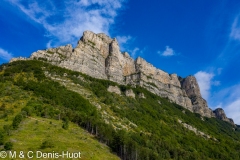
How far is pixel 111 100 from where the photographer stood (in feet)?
474

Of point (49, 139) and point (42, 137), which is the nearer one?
point (49, 139)

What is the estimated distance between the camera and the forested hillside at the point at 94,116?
75188mm

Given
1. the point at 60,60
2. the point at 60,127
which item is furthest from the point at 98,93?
the point at 60,127

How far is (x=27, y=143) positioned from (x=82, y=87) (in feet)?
305

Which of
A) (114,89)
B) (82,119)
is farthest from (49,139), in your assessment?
(114,89)

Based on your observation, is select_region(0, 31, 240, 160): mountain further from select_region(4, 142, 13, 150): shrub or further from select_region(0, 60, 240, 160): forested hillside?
select_region(4, 142, 13, 150): shrub

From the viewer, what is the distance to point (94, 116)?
4141 inches

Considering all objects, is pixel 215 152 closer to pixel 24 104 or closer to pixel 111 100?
pixel 111 100

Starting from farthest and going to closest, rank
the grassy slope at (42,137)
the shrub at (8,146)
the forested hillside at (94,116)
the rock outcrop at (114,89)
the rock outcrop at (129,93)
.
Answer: the rock outcrop at (129,93) < the rock outcrop at (114,89) < the forested hillside at (94,116) < the grassy slope at (42,137) < the shrub at (8,146)

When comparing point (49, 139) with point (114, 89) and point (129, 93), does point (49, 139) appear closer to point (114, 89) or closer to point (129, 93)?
point (114, 89)

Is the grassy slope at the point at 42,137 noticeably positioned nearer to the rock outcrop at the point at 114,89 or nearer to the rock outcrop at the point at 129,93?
the rock outcrop at the point at 114,89

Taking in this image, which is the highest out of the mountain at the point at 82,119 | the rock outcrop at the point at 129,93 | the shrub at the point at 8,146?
the rock outcrop at the point at 129,93

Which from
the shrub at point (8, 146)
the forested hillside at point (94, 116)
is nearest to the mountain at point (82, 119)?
the forested hillside at point (94, 116)

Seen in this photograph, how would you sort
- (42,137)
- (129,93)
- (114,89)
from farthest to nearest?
(129,93), (114,89), (42,137)
